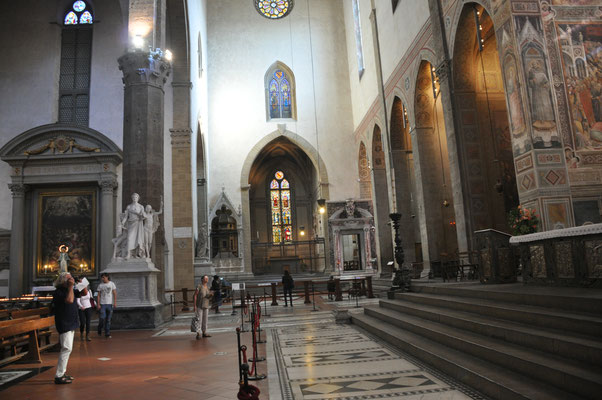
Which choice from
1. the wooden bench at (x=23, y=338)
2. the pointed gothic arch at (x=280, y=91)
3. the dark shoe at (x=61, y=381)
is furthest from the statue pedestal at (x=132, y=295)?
the pointed gothic arch at (x=280, y=91)

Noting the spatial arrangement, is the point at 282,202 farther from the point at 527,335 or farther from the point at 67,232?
the point at 527,335

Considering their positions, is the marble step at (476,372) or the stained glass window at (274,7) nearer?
the marble step at (476,372)

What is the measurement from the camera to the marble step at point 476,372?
410 centimetres

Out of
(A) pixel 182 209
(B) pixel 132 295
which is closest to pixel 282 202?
(A) pixel 182 209

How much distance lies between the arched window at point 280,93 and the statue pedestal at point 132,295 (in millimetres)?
18082

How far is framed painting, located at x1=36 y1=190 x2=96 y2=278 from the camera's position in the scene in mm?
→ 18219

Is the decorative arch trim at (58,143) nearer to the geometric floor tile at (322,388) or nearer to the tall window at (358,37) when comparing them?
the tall window at (358,37)

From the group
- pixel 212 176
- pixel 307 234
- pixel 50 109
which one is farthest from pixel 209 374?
pixel 307 234

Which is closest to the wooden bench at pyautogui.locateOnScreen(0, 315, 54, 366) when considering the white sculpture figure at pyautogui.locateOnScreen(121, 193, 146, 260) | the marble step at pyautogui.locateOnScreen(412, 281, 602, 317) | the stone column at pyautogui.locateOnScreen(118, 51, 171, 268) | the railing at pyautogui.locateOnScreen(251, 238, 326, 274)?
the white sculpture figure at pyautogui.locateOnScreen(121, 193, 146, 260)

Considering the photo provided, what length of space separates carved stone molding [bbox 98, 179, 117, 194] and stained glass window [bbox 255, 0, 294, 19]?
15.0 meters

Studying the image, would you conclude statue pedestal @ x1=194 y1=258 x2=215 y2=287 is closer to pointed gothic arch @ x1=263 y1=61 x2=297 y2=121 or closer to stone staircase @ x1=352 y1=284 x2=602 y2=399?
pointed gothic arch @ x1=263 y1=61 x2=297 y2=121

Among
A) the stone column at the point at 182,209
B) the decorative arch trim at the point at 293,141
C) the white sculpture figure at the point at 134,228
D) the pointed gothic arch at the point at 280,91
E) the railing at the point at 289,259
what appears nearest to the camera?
the white sculpture figure at the point at 134,228

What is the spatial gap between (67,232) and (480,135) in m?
15.4

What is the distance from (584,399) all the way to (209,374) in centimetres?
409
